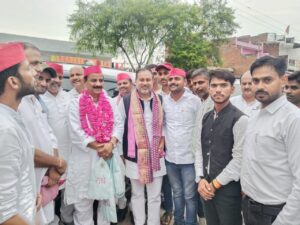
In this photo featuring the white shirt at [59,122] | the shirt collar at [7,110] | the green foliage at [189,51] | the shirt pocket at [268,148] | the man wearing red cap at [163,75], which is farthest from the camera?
the green foliage at [189,51]

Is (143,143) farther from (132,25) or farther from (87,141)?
(132,25)

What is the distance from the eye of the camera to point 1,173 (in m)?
1.42

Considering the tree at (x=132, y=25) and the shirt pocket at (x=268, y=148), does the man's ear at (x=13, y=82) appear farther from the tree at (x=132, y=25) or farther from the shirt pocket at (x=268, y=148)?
the tree at (x=132, y=25)

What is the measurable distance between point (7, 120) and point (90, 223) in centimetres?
234

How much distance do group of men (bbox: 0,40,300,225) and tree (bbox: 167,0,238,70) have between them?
14.7 meters

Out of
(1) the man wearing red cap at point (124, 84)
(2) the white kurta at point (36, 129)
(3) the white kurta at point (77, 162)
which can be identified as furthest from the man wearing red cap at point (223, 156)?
(1) the man wearing red cap at point (124, 84)

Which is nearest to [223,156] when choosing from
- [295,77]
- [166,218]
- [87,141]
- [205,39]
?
[295,77]

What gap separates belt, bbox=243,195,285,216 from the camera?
215 centimetres

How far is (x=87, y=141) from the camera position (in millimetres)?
3299

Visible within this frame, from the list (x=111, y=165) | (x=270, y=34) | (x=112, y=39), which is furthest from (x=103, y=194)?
(x=270, y=34)

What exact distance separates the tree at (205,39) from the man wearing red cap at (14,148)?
17.5 m

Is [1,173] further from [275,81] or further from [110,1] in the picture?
[110,1]

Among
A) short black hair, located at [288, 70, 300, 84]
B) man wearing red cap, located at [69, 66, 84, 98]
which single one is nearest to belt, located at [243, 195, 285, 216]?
short black hair, located at [288, 70, 300, 84]

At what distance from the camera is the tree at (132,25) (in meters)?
17.7
